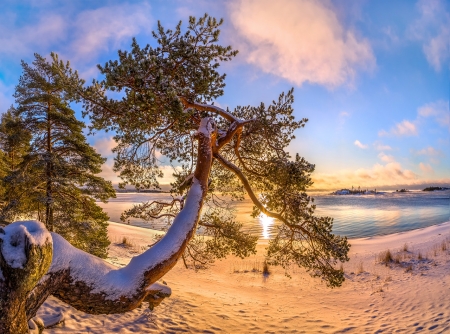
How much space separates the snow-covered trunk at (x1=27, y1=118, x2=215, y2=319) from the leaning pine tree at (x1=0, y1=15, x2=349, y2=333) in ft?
0.04

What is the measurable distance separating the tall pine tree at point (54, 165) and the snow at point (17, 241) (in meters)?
10.6

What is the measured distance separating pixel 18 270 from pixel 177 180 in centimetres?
525

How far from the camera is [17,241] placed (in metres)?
2.56

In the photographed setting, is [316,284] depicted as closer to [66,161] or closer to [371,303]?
[371,303]

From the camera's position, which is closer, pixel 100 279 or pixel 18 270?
pixel 18 270

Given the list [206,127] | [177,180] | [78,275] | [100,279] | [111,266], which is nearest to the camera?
[78,275]

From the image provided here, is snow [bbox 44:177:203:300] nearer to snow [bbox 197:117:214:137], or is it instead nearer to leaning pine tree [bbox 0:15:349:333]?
leaning pine tree [bbox 0:15:349:333]

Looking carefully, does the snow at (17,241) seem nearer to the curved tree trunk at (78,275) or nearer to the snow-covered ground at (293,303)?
the curved tree trunk at (78,275)

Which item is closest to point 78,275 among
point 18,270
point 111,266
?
point 111,266

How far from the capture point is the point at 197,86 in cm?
551

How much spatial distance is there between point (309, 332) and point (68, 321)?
21.8 feet

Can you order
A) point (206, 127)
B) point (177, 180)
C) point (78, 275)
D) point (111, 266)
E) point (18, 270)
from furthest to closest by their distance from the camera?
point (177, 180) → point (206, 127) → point (111, 266) → point (78, 275) → point (18, 270)

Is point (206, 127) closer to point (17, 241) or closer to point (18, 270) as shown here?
point (17, 241)

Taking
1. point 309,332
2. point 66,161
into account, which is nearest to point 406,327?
point 309,332
